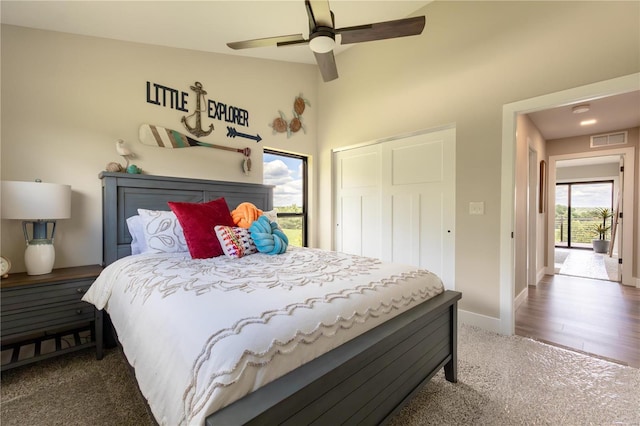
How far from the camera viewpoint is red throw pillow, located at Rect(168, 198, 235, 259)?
2.10m

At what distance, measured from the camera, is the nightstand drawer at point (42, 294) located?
1754mm

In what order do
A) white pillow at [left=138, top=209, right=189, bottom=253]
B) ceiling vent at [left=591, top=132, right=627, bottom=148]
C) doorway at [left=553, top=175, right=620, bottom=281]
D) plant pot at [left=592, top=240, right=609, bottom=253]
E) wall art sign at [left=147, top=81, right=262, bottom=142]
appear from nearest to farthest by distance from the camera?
white pillow at [left=138, top=209, right=189, bottom=253]
wall art sign at [left=147, top=81, right=262, bottom=142]
ceiling vent at [left=591, top=132, right=627, bottom=148]
doorway at [left=553, top=175, right=620, bottom=281]
plant pot at [left=592, top=240, right=609, bottom=253]

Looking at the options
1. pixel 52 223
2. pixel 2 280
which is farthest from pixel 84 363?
pixel 52 223

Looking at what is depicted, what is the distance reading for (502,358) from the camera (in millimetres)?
2123

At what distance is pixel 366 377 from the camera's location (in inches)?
45.6

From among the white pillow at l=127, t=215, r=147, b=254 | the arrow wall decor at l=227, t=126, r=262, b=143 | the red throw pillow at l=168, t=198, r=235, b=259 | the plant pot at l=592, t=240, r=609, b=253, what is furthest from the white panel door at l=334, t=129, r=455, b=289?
the plant pot at l=592, t=240, r=609, b=253

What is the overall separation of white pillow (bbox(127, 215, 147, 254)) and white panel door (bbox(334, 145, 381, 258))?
255 cm

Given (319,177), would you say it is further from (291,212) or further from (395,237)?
(395,237)

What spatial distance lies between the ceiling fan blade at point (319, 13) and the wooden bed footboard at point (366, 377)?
182 centimetres

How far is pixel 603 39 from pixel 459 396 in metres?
2.80

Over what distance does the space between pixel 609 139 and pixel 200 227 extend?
616 centimetres

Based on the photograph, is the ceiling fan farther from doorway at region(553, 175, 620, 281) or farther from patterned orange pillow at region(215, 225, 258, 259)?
doorway at region(553, 175, 620, 281)

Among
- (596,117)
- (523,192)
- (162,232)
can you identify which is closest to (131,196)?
(162,232)

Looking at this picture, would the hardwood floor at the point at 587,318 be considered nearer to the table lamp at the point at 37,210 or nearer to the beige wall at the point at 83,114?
the beige wall at the point at 83,114
